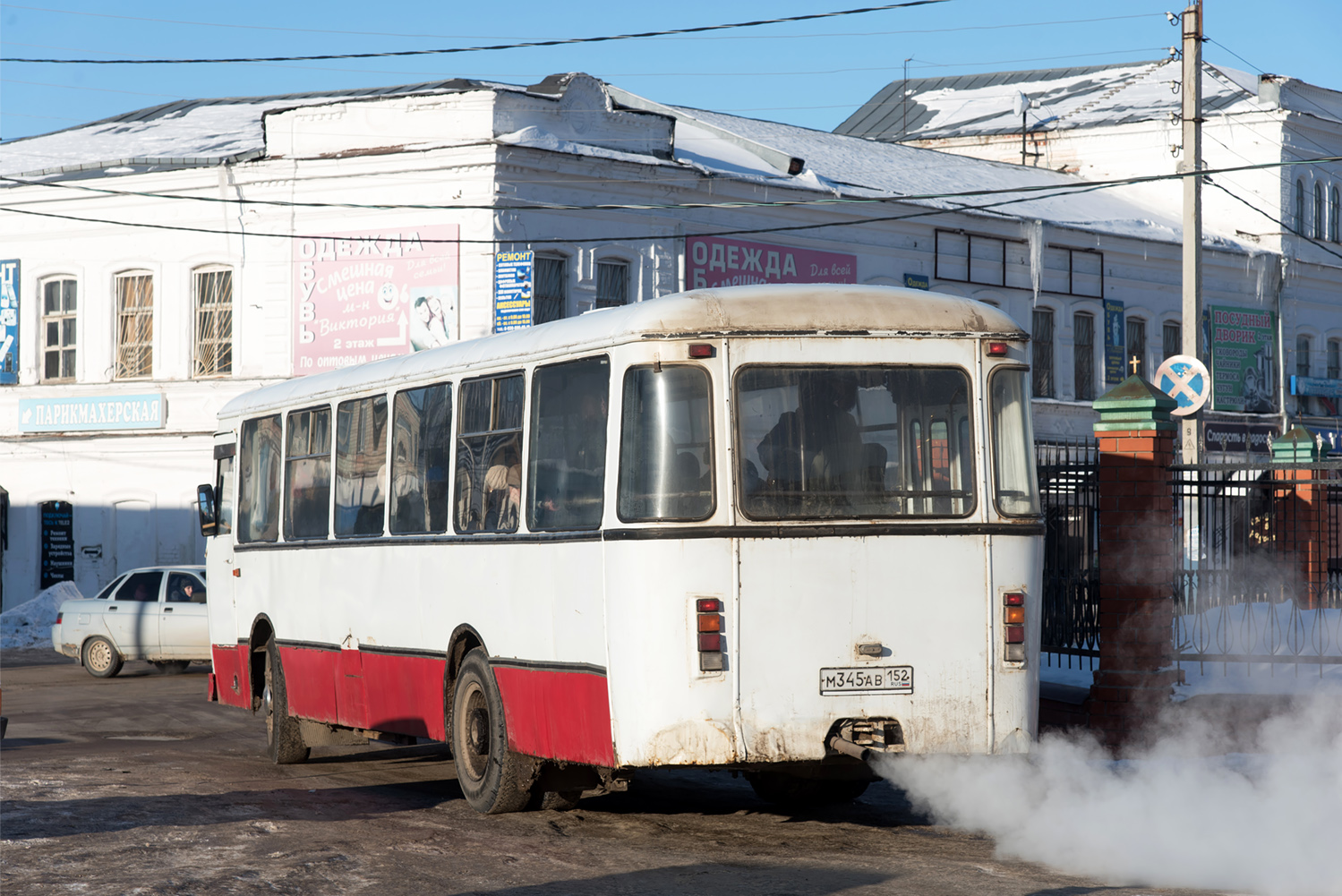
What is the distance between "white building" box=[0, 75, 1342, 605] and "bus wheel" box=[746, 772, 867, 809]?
16.5 m

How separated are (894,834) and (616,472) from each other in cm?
262

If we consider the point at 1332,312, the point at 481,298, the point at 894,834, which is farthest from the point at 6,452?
the point at 1332,312

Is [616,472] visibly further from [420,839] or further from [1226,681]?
[1226,681]

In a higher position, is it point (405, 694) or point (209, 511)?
point (209, 511)

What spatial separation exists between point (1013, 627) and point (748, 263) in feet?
68.6

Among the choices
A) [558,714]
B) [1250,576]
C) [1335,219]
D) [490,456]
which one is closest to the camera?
[558,714]

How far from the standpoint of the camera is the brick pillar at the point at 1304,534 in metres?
16.1

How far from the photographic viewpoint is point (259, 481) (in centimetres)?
1350

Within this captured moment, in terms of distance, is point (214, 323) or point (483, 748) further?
point (214, 323)

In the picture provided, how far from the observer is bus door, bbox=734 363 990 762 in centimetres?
859

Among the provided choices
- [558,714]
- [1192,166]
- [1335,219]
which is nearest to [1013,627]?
[558,714]

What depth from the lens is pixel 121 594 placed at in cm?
2241

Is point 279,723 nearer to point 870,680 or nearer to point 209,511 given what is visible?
point 209,511

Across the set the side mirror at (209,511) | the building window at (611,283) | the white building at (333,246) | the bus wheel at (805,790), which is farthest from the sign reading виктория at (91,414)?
the bus wheel at (805,790)
